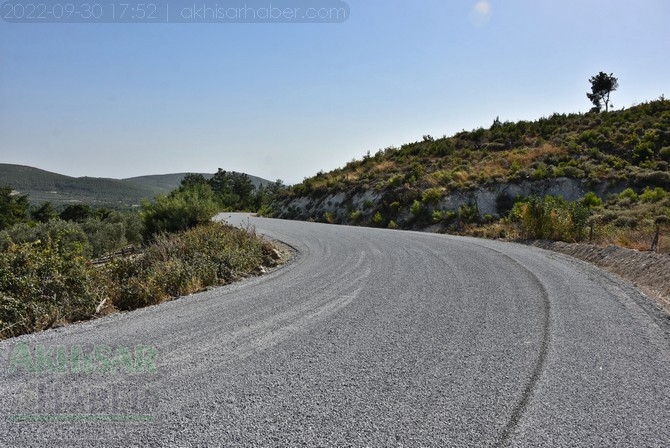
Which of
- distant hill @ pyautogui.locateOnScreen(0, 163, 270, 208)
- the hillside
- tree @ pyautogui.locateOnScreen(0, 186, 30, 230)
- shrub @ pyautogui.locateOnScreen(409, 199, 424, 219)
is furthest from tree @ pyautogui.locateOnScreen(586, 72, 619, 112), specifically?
distant hill @ pyautogui.locateOnScreen(0, 163, 270, 208)

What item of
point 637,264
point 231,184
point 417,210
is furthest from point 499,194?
point 231,184

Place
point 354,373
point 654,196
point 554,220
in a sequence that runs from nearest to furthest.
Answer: point 354,373, point 554,220, point 654,196

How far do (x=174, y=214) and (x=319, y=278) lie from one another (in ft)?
33.7

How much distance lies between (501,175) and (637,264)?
1701 centimetres

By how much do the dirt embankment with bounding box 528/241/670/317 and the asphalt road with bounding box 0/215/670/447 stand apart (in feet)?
3.64

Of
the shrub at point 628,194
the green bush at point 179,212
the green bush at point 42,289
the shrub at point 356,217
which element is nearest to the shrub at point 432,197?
the shrub at point 356,217

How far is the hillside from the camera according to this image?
23188 millimetres

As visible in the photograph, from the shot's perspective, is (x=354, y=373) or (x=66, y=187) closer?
(x=354, y=373)

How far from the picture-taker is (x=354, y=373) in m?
4.47

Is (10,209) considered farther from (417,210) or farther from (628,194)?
(628,194)

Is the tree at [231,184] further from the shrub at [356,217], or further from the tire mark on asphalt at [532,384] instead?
the tire mark on asphalt at [532,384]

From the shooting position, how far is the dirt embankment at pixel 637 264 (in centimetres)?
823

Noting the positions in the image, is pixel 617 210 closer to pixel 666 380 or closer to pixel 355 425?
pixel 666 380

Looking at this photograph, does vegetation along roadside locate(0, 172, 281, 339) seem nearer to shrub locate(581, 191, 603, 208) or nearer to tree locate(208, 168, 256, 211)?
shrub locate(581, 191, 603, 208)
